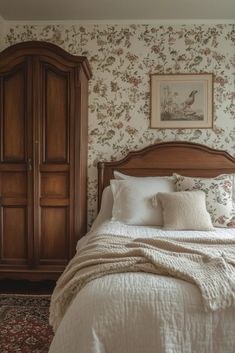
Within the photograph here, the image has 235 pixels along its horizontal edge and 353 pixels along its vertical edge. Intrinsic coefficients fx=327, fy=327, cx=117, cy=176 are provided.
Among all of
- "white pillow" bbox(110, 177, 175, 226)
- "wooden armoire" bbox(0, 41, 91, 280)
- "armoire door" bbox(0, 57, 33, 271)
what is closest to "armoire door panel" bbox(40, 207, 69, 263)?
"wooden armoire" bbox(0, 41, 91, 280)

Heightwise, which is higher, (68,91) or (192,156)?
(68,91)

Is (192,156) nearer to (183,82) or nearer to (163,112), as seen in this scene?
(163,112)

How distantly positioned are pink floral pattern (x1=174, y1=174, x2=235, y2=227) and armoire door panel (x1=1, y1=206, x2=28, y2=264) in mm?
1411

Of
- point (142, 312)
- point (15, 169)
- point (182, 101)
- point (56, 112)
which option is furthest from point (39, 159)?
point (142, 312)

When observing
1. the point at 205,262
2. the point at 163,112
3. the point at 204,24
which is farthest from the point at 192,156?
the point at 205,262

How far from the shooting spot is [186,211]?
7.95ft

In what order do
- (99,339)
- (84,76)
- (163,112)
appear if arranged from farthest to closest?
(163,112), (84,76), (99,339)

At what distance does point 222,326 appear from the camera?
1161mm

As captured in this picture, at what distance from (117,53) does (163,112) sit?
2.42ft

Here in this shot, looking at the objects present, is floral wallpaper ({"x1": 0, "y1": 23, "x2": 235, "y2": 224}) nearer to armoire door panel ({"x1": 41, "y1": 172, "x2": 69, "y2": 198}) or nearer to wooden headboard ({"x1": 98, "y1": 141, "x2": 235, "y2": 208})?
wooden headboard ({"x1": 98, "y1": 141, "x2": 235, "y2": 208})

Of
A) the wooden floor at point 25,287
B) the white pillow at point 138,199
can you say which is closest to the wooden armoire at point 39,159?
the wooden floor at point 25,287

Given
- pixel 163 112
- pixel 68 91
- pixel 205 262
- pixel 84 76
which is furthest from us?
pixel 163 112

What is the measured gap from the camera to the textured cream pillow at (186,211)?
2385mm

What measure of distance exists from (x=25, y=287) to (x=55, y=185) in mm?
966
